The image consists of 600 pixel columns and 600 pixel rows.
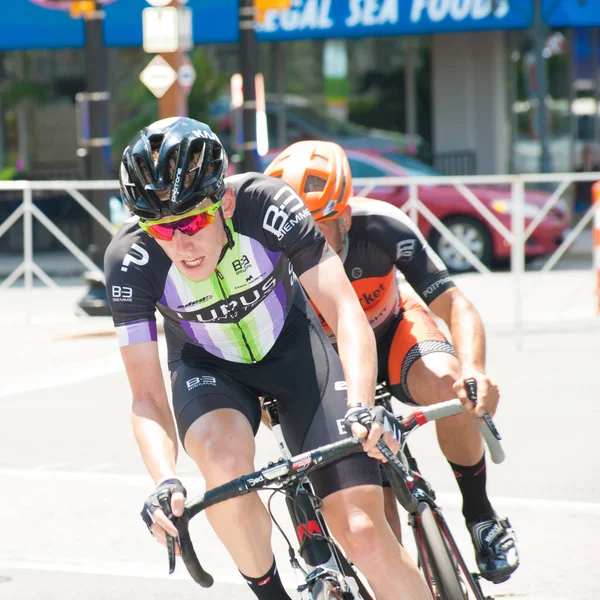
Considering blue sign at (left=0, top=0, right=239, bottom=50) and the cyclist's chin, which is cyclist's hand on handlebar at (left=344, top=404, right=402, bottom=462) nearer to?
the cyclist's chin

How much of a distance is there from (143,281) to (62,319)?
10088 mm

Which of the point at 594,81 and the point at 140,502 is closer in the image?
the point at 140,502

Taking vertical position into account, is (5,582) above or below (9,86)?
below

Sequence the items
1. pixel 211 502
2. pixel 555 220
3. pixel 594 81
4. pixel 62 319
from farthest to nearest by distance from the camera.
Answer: pixel 594 81 → pixel 555 220 → pixel 62 319 → pixel 211 502

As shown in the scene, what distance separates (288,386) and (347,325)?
1.40 ft

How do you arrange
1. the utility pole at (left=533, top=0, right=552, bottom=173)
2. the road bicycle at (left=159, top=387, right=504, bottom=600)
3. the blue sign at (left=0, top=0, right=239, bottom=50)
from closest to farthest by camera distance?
the road bicycle at (left=159, top=387, right=504, bottom=600) < the utility pole at (left=533, top=0, right=552, bottom=173) < the blue sign at (left=0, top=0, right=239, bottom=50)

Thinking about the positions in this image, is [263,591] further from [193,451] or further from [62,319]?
[62,319]

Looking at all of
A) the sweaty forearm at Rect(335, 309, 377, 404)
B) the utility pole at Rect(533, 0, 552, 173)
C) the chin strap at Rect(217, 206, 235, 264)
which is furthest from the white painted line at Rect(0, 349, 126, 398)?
the utility pole at Rect(533, 0, 552, 173)

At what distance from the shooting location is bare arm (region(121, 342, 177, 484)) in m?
3.57

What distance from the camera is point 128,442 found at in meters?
7.90

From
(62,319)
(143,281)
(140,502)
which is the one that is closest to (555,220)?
(62,319)

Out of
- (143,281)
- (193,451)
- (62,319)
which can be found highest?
(143,281)

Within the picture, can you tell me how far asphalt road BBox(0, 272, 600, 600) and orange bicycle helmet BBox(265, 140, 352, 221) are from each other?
1.67 metres

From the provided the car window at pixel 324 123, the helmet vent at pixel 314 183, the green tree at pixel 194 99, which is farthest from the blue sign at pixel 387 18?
the helmet vent at pixel 314 183
